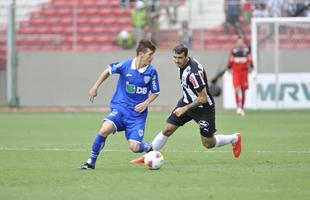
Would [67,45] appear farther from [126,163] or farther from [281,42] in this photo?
[126,163]

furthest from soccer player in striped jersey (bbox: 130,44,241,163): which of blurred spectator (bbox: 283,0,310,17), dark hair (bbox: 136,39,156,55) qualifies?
blurred spectator (bbox: 283,0,310,17)

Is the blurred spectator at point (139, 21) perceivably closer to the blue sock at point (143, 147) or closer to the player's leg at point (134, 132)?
the blue sock at point (143, 147)

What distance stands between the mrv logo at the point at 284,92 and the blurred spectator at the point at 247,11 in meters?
4.39

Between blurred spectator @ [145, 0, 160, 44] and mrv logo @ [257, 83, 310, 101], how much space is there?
5.60m

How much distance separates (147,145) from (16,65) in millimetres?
20199

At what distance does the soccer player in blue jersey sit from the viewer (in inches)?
504

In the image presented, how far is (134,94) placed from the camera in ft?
42.6

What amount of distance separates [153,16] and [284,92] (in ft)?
22.5

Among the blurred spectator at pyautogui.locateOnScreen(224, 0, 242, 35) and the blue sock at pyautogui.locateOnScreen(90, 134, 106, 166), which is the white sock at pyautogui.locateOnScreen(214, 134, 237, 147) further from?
the blurred spectator at pyautogui.locateOnScreen(224, 0, 242, 35)

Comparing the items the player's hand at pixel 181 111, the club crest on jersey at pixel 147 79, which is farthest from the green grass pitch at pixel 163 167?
the club crest on jersey at pixel 147 79

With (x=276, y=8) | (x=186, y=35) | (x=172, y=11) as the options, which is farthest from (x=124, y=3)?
(x=276, y=8)

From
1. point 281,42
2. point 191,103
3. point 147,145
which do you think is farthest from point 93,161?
point 281,42

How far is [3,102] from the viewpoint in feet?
108

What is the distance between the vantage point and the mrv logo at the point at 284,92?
95.9ft
